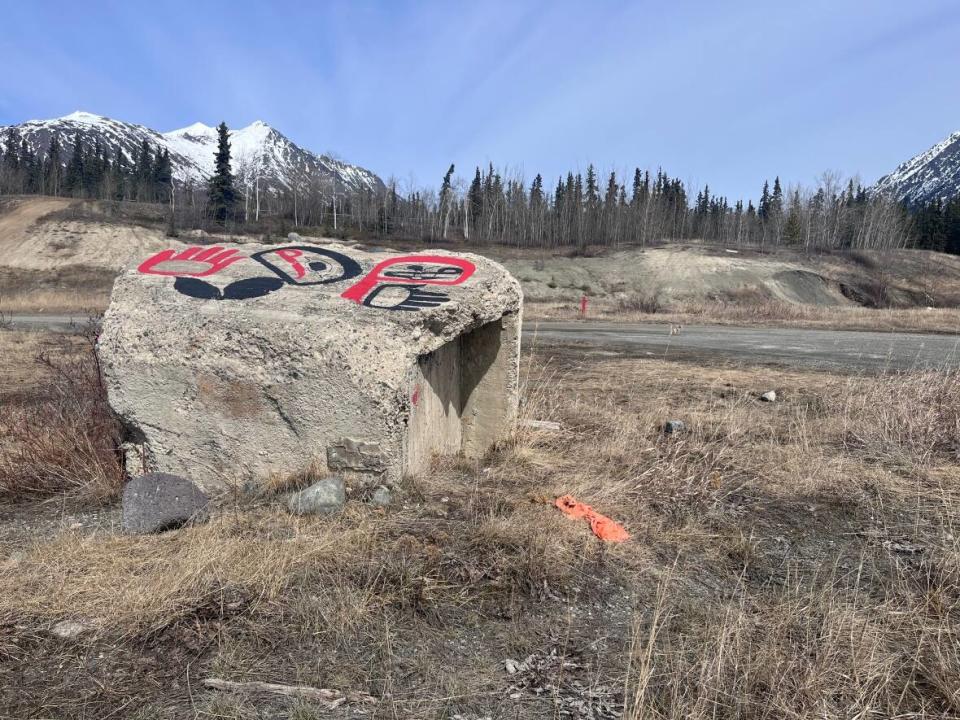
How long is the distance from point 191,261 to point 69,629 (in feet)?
10.6

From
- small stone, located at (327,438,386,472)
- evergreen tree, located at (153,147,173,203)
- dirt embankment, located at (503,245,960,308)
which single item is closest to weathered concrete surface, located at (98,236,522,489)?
small stone, located at (327,438,386,472)

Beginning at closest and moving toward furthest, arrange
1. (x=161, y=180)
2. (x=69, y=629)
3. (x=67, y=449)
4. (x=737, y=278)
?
(x=69, y=629)
(x=67, y=449)
(x=737, y=278)
(x=161, y=180)

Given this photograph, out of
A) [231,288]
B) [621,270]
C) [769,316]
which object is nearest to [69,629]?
[231,288]

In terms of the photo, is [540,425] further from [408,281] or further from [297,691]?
[297,691]

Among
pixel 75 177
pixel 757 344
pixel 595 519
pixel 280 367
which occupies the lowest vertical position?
pixel 595 519

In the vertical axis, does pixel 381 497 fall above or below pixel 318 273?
below

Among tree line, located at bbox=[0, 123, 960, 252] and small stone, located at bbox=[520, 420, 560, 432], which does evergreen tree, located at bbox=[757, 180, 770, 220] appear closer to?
tree line, located at bbox=[0, 123, 960, 252]

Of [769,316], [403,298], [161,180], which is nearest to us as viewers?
[403,298]

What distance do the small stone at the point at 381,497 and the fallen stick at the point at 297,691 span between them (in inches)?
61.1

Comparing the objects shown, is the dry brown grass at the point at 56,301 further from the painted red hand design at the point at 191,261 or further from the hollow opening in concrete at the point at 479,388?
the hollow opening in concrete at the point at 479,388

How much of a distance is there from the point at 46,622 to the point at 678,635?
104 inches

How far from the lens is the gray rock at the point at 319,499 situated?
348 centimetres

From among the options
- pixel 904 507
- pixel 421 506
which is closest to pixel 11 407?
pixel 421 506

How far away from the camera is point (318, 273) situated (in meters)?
4.73
